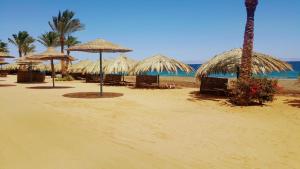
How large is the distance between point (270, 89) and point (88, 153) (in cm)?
941

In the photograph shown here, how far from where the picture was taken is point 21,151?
5.95 meters

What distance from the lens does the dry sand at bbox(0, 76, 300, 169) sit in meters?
5.51

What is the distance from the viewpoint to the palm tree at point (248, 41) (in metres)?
14.5

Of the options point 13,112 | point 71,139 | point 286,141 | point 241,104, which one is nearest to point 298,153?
point 286,141

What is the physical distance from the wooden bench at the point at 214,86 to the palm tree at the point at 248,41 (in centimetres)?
144

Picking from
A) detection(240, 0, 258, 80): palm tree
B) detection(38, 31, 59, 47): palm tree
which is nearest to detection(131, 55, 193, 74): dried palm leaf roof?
detection(240, 0, 258, 80): palm tree

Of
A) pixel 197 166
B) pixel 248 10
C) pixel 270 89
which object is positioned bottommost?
pixel 197 166

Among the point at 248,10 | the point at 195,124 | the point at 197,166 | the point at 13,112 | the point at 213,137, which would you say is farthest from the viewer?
the point at 248,10

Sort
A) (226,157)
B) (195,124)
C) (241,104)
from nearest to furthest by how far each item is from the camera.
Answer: (226,157)
(195,124)
(241,104)

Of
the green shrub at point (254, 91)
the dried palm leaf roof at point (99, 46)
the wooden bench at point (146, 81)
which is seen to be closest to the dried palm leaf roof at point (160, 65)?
the wooden bench at point (146, 81)

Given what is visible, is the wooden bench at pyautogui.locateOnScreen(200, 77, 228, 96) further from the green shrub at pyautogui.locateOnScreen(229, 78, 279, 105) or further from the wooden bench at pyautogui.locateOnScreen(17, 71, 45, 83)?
the wooden bench at pyautogui.locateOnScreen(17, 71, 45, 83)

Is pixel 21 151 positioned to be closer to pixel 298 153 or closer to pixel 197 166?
pixel 197 166

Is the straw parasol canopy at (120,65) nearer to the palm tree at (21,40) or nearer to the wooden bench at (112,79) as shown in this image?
the wooden bench at (112,79)

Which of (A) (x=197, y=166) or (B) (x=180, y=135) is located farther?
(B) (x=180, y=135)
